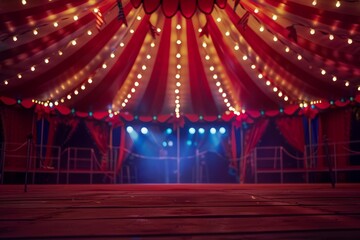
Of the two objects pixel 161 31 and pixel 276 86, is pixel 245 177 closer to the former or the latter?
pixel 276 86

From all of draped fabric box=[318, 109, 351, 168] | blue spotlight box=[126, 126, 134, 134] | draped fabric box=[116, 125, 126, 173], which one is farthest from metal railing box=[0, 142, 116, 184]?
draped fabric box=[318, 109, 351, 168]

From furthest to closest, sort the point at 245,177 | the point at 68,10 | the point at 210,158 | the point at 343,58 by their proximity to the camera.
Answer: the point at 210,158
the point at 245,177
the point at 343,58
the point at 68,10

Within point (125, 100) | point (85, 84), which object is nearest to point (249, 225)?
point (85, 84)

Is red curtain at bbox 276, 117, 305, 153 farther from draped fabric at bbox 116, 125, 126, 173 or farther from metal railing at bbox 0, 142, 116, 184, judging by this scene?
metal railing at bbox 0, 142, 116, 184

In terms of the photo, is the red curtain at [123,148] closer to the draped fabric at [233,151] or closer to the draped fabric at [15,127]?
the draped fabric at [15,127]

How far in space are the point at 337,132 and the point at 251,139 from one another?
2.13m

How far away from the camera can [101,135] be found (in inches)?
371

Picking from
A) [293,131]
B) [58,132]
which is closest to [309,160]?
[293,131]

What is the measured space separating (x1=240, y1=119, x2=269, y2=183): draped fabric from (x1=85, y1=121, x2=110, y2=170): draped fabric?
11.8 feet

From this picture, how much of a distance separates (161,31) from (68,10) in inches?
73.6

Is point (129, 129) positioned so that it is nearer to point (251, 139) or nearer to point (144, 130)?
point (144, 130)

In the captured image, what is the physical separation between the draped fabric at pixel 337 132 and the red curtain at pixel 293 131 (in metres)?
0.49

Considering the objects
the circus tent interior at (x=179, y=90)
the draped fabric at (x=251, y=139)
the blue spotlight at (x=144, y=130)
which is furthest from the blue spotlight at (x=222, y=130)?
the blue spotlight at (x=144, y=130)

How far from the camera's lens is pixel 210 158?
395 inches
